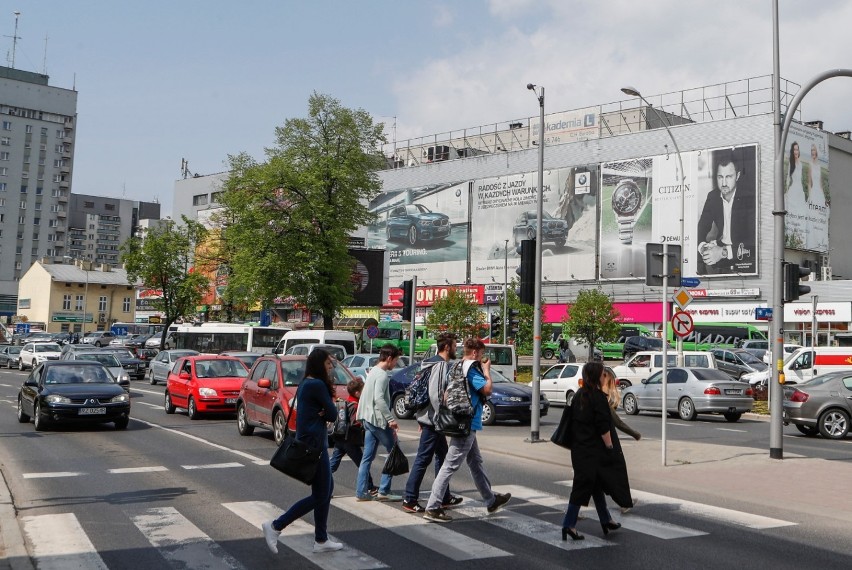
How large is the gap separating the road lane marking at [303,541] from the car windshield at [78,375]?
1024 cm

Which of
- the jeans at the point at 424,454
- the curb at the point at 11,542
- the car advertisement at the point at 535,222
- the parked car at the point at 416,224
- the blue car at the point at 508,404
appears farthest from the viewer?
the parked car at the point at 416,224

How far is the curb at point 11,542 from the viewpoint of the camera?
6.77m

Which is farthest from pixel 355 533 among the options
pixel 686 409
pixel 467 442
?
pixel 686 409

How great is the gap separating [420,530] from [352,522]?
0.79 metres

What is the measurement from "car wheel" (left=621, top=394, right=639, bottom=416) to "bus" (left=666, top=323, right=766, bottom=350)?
98.6ft

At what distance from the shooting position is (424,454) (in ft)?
29.5

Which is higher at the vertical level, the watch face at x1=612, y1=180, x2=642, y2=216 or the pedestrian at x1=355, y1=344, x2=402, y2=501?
the watch face at x1=612, y1=180, x2=642, y2=216

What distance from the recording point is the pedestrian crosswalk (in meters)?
7.16

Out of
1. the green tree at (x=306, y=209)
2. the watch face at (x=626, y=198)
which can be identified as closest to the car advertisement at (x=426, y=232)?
Result: the watch face at (x=626, y=198)

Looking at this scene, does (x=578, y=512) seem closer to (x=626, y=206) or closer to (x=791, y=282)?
(x=791, y=282)

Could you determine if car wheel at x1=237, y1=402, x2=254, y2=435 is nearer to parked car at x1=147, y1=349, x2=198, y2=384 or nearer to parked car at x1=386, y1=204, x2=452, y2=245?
parked car at x1=147, y1=349, x2=198, y2=384

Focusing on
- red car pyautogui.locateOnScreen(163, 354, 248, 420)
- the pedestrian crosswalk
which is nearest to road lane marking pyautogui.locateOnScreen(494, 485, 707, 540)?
the pedestrian crosswalk

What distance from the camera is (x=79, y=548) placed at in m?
7.50

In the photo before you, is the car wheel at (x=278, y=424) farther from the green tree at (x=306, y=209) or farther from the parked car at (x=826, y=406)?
the green tree at (x=306, y=209)
